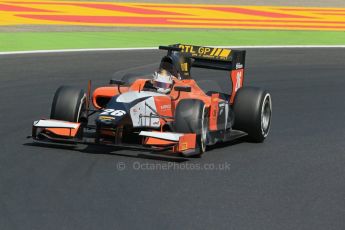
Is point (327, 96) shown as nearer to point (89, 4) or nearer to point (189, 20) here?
point (189, 20)

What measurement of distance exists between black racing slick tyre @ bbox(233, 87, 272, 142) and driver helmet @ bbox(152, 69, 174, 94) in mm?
881

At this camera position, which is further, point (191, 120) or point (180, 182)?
point (191, 120)

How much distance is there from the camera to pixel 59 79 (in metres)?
15.6

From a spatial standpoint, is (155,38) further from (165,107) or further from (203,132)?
(203,132)

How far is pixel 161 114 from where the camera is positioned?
9953 millimetres

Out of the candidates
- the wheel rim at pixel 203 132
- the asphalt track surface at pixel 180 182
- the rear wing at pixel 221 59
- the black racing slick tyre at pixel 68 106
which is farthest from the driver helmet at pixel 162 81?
the rear wing at pixel 221 59

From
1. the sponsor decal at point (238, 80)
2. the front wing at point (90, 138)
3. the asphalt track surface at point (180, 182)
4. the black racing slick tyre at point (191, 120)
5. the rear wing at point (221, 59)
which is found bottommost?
the asphalt track surface at point (180, 182)

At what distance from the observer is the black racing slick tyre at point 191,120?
962cm

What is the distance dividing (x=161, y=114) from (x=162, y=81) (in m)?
0.58

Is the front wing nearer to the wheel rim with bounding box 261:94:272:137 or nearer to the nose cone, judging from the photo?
the nose cone

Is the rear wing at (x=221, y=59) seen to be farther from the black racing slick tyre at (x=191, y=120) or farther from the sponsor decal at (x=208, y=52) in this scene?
the black racing slick tyre at (x=191, y=120)

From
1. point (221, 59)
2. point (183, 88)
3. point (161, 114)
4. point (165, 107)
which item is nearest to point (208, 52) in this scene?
point (221, 59)

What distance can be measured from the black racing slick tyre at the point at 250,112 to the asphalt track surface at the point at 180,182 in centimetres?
18

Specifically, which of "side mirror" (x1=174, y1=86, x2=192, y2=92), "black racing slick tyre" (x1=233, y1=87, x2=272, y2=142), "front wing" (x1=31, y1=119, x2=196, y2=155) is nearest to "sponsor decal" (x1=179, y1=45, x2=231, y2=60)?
"black racing slick tyre" (x1=233, y1=87, x2=272, y2=142)
